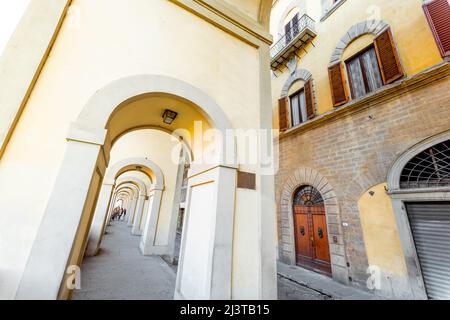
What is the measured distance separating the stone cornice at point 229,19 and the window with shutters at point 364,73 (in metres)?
4.51

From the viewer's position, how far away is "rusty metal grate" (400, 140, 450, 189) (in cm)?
455

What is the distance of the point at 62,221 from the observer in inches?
70.4

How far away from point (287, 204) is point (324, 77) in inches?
218

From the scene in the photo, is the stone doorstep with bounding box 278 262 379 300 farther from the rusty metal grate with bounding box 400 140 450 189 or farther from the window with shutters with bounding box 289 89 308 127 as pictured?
the window with shutters with bounding box 289 89 308 127

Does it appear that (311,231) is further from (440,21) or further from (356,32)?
(356,32)

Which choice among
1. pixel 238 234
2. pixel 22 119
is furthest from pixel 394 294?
pixel 22 119

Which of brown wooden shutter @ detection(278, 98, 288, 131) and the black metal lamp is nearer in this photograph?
the black metal lamp

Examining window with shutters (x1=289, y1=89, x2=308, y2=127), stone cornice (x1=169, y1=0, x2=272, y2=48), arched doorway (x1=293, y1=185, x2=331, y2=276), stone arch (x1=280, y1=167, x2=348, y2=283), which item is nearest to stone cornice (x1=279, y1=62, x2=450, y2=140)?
window with shutters (x1=289, y1=89, x2=308, y2=127)

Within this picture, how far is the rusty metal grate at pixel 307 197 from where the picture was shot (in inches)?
287

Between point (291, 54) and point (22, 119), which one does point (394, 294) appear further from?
point (291, 54)

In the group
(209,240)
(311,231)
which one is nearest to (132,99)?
(209,240)

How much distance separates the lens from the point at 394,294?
4.89 meters

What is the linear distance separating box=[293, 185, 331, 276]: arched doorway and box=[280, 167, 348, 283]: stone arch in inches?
8.5

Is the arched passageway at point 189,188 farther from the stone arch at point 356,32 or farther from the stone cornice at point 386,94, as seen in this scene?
the stone arch at point 356,32
